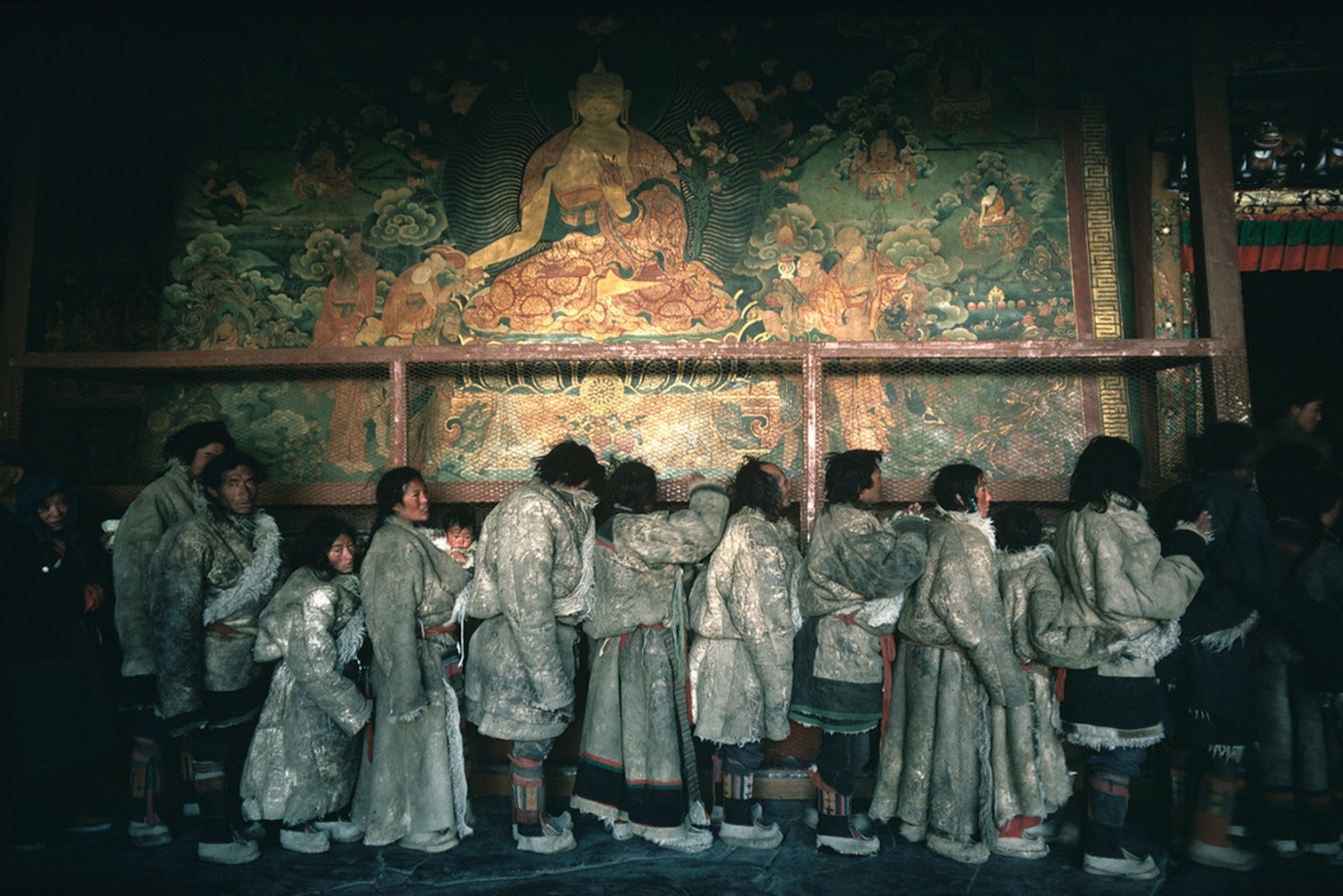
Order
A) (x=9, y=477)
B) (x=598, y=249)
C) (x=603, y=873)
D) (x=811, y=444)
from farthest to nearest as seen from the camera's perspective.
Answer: (x=598, y=249)
(x=811, y=444)
(x=9, y=477)
(x=603, y=873)

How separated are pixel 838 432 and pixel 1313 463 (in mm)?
2540

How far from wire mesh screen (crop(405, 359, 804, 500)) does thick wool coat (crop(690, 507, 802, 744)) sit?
59.4 inches

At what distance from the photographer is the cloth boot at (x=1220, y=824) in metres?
3.98

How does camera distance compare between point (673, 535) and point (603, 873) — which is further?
point (673, 535)

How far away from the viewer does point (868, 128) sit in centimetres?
614

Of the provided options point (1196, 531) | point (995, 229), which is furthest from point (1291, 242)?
point (1196, 531)

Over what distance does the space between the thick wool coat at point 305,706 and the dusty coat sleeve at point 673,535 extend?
4.51 feet

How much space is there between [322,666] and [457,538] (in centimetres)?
133

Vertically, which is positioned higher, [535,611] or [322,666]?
[535,611]

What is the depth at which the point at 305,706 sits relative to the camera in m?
4.11

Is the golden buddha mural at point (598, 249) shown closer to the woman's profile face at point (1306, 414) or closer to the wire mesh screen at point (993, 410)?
the wire mesh screen at point (993, 410)

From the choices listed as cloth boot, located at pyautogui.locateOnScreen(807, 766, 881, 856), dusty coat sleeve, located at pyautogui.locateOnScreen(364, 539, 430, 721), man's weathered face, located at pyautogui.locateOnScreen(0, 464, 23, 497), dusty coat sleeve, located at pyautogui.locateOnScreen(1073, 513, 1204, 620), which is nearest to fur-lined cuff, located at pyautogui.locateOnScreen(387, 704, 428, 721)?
dusty coat sleeve, located at pyautogui.locateOnScreen(364, 539, 430, 721)

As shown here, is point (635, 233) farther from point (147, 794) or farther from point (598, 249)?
point (147, 794)

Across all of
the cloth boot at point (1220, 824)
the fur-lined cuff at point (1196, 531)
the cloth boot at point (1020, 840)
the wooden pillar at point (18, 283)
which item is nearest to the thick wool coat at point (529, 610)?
the cloth boot at point (1020, 840)
